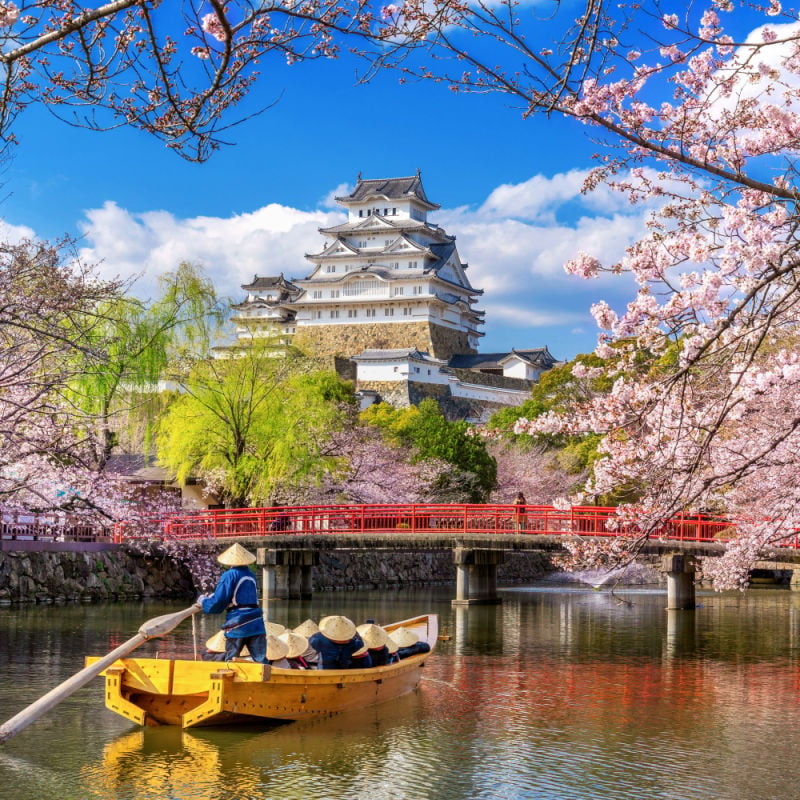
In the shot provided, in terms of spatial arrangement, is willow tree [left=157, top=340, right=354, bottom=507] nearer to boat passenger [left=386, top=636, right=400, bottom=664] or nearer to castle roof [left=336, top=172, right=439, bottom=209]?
boat passenger [left=386, top=636, right=400, bottom=664]

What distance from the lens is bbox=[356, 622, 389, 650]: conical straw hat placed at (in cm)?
1250

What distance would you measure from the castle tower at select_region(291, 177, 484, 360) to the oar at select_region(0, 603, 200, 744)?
56074mm

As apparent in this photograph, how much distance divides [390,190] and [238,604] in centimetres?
6517

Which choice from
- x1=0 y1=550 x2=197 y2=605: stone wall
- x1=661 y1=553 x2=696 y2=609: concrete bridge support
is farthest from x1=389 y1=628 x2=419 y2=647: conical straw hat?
x1=0 y1=550 x2=197 y2=605: stone wall

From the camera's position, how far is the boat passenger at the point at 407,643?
1340 cm

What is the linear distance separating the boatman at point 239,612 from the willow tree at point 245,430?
65.0 ft

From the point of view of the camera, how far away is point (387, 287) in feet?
228

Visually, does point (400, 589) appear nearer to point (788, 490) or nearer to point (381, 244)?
point (788, 490)

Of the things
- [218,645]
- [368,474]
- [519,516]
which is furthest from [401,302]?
[218,645]

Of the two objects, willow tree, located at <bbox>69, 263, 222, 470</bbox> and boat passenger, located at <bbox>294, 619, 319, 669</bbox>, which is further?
willow tree, located at <bbox>69, 263, 222, 470</bbox>

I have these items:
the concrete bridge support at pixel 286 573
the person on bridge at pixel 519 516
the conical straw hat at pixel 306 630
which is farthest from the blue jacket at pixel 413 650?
the concrete bridge support at pixel 286 573

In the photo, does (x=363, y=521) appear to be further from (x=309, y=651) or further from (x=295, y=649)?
(x=295, y=649)

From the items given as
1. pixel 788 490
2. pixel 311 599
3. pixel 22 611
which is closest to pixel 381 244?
pixel 311 599

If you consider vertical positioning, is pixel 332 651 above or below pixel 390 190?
below
